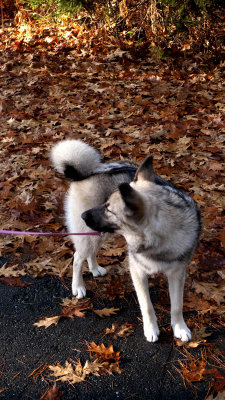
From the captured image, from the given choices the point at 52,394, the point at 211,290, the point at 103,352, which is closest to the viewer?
the point at 52,394

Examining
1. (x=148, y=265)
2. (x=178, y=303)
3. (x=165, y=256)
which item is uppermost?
(x=165, y=256)

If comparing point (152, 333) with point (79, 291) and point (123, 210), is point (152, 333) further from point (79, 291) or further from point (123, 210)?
point (123, 210)

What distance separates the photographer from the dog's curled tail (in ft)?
10.4

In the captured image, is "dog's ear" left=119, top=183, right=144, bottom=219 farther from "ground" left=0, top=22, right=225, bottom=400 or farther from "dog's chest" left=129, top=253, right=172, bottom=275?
"ground" left=0, top=22, right=225, bottom=400

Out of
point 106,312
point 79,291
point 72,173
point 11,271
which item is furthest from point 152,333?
point 11,271

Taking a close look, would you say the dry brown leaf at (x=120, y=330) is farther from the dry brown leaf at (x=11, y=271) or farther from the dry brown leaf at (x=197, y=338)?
the dry brown leaf at (x=11, y=271)

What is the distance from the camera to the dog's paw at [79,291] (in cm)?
364

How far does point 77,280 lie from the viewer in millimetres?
3666

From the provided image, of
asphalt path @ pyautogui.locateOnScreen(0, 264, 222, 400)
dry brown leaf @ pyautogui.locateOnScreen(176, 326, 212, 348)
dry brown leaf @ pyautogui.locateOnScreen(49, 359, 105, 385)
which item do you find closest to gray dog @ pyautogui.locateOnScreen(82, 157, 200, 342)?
dry brown leaf @ pyautogui.locateOnScreen(176, 326, 212, 348)

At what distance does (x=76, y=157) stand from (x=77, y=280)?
4.09 ft

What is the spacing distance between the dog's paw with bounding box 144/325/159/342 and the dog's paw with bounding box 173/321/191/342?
16 centimetres

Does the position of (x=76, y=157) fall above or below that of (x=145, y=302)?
above

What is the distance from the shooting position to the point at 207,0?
7.33 m

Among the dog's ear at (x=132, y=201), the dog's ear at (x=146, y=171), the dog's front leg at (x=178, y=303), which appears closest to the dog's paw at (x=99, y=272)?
the dog's front leg at (x=178, y=303)
